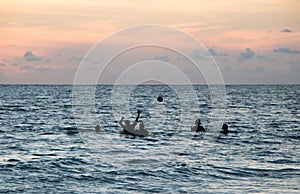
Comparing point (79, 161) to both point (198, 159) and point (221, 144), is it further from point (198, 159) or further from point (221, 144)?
point (221, 144)

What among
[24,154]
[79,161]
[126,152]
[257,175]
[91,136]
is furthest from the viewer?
[91,136]

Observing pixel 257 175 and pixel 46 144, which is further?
pixel 46 144

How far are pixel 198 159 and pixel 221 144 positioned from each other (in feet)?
26.5

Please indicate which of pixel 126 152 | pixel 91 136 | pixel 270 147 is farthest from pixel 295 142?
pixel 91 136

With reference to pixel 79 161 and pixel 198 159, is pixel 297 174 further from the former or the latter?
pixel 79 161

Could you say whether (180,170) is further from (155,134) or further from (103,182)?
(155,134)

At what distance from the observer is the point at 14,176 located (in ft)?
78.6

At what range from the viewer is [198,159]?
30.3m

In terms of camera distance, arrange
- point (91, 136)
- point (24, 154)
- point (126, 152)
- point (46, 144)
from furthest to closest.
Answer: point (91, 136)
point (46, 144)
point (126, 152)
point (24, 154)

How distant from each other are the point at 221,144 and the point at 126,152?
9141 mm

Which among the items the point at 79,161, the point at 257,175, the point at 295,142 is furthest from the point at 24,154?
the point at 295,142

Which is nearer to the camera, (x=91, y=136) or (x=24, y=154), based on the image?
(x=24, y=154)

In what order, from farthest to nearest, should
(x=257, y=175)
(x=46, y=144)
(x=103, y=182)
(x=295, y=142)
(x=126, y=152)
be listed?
(x=295, y=142) < (x=46, y=144) < (x=126, y=152) < (x=257, y=175) < (x=103, y=182)

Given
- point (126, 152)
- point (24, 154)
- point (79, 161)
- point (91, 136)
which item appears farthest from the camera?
point (91, 136)
